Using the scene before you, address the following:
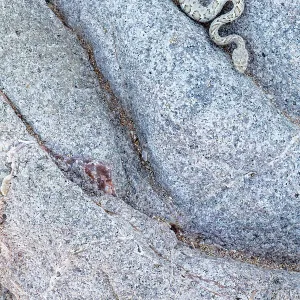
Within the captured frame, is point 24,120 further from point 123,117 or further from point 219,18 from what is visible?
point 219,18

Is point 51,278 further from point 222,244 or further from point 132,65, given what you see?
point 132,65

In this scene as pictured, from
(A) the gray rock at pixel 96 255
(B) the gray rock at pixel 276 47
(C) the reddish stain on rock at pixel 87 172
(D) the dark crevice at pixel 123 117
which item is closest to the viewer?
(A) the gray rock at pixel 96 255

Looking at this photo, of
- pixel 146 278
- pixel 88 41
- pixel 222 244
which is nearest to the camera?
pixel 146 278

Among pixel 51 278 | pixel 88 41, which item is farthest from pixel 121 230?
pixel 88 41

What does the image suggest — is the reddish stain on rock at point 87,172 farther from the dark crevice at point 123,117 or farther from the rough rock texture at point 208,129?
the rough rock texture at point 208,129

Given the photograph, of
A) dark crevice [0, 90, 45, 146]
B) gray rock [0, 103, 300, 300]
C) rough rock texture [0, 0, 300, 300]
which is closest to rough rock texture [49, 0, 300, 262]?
rough rock texture [0, 0, 300, 300]

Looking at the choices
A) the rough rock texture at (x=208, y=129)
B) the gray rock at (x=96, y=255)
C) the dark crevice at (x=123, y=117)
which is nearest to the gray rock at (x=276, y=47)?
the rough rock texture at (x=208, y=129)

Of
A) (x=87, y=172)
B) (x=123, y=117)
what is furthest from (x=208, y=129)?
(x=87, y=172)
